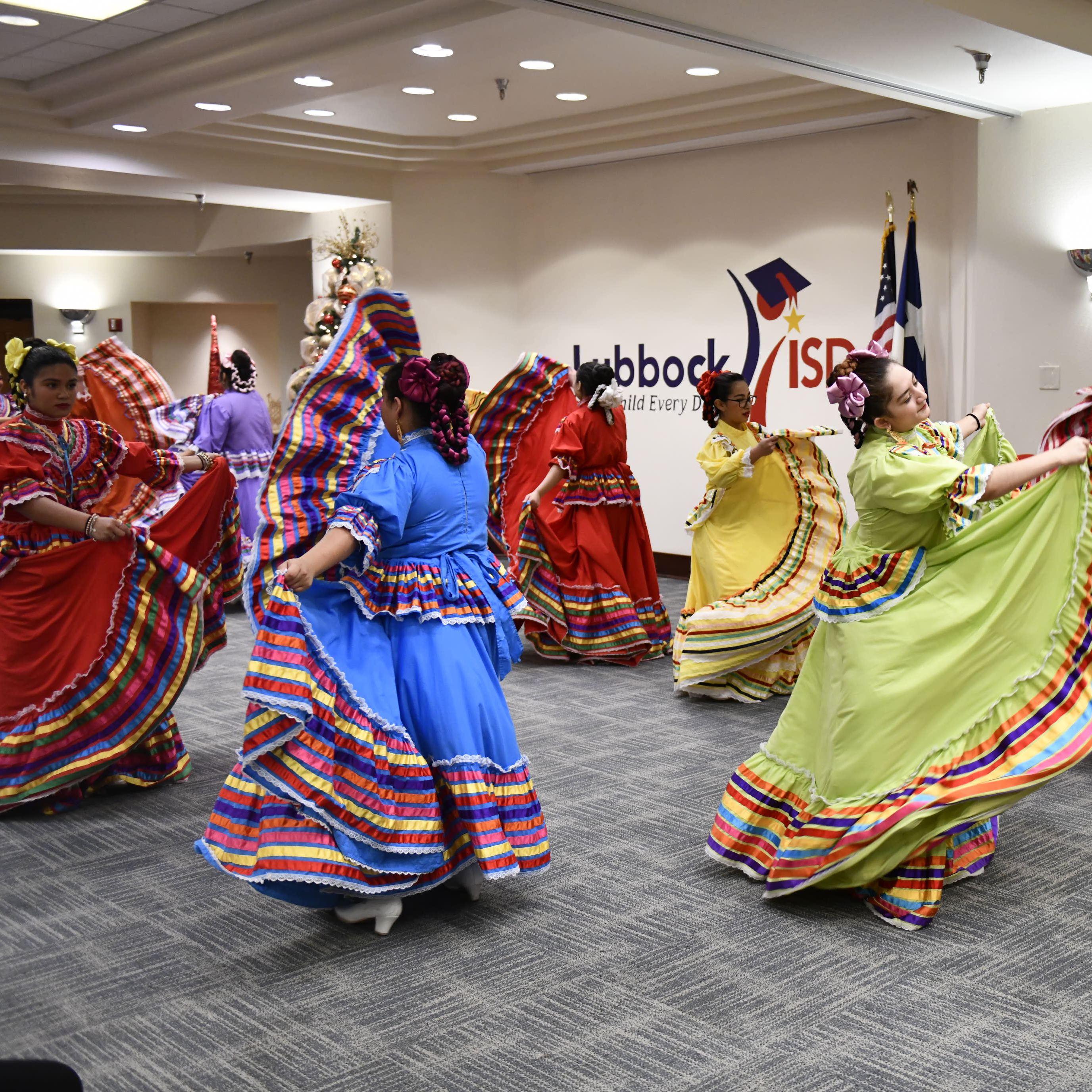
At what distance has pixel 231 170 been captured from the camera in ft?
31.0

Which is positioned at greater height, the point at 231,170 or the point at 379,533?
the point at 231,170

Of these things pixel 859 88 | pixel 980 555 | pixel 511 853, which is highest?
pixel 859 88

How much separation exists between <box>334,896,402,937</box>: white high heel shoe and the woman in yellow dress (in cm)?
262

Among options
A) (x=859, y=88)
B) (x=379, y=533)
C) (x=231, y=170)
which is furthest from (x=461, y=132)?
(x=379, y=533)

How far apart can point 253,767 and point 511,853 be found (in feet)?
2.36

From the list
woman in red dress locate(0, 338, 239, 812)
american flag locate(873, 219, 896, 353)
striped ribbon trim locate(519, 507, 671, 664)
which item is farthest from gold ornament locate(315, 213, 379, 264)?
woman in red dress locate(0, 338, 239, 812)

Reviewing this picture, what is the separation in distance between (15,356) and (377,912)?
252 centimetres

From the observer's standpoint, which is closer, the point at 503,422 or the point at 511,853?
the point at 511,853

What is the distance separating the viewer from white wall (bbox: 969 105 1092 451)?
6945 millimetres

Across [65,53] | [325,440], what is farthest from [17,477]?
[65,53]

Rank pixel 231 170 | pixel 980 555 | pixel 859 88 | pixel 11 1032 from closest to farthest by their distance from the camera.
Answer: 1. pixel 11 1032
2. pixel 980 555
3. pixel 859 88
4. pixel 231 170

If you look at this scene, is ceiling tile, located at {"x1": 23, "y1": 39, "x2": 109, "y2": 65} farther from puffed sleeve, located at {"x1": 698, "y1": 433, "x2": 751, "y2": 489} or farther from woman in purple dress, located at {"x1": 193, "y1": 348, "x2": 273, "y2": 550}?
puffed sleeve, located at {"x1": 698, "y1": 433, "x2": 751, "y2": 489}

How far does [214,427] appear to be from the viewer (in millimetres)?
8297

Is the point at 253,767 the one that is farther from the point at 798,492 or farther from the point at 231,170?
the point at 231,170
